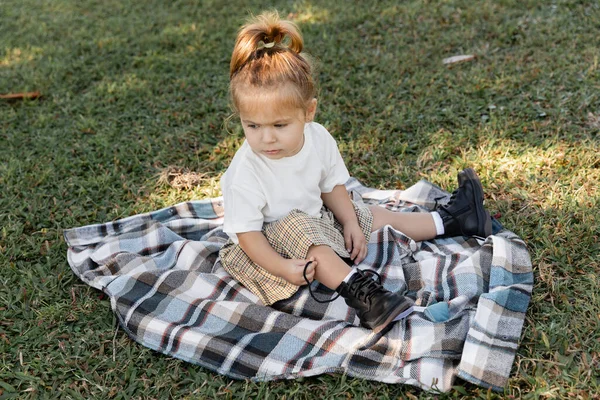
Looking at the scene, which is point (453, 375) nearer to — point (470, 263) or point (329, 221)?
point (470, 263)

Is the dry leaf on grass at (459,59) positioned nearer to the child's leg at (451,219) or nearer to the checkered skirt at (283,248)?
the child's leg at (451,219)

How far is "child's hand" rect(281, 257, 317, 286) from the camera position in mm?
2525

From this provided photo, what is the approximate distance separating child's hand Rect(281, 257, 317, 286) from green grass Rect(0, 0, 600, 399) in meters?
0.43

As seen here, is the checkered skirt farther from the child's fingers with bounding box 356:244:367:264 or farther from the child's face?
the child's face

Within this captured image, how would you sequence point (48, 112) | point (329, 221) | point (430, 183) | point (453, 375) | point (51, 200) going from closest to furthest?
point (453, 375)
point (329, 221)
point (430, 183)
point (51, 200)
point (48, 112)

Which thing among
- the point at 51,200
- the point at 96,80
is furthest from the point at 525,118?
the point at 96,80

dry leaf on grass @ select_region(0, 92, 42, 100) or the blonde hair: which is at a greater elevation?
the blonde hair

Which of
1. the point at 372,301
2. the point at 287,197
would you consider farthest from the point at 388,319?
the point at 287,197

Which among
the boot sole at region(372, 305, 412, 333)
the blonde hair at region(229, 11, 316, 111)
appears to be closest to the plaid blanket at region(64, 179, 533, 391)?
the boot sole at region(372, 305, 412, 333)

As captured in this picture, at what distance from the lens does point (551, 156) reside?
344 centimetres

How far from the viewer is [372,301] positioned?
2.40 m

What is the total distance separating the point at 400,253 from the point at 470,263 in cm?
35

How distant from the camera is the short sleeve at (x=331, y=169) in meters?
2.84

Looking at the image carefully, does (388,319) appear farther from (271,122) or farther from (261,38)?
(261,38)
